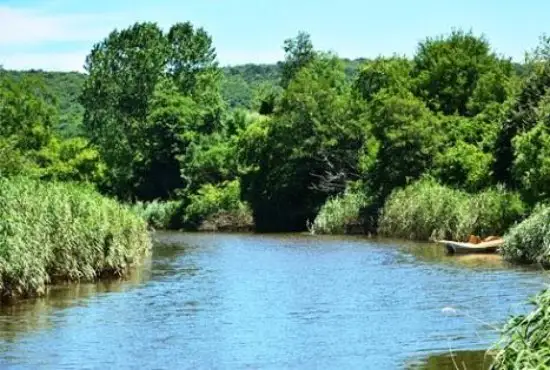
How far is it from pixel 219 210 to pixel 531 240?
40307 millimetres

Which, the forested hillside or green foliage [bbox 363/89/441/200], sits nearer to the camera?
green foliage [bbox 363/89/441/200]

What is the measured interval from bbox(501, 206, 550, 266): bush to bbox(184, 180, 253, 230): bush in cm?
3623

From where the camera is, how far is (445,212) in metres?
47.4

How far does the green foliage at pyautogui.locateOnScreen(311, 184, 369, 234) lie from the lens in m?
58.3

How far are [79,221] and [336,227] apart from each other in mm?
30885

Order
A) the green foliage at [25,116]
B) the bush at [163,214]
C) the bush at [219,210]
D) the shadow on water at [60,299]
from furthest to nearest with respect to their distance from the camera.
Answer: the green foliage at [25,116]
the bush at [163,214]
the bush at [219,210]
the shadow on water at [60,299]

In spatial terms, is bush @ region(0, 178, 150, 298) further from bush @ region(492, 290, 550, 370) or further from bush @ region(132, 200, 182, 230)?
bush @ region(132, 200, 182, 230)

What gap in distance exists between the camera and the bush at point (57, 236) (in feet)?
80.9

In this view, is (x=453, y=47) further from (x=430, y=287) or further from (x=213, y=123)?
(x=430, y=287)

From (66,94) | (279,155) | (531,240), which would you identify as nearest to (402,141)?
(279,155)

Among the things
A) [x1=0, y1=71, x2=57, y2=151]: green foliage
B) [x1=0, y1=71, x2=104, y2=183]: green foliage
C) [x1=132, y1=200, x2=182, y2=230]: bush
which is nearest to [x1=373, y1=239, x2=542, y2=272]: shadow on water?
[x1=132, y1=200, x2=182, y2=230]: bush

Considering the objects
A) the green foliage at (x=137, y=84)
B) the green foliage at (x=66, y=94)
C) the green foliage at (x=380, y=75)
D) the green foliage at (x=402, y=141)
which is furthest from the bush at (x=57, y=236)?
the green foliage at (x=66, y=94)

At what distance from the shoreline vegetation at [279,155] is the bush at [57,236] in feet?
0.17

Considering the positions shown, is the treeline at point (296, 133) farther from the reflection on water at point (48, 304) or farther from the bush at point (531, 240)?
the reflection on water at point (48, 304)
